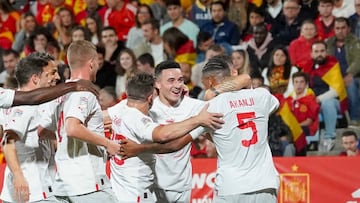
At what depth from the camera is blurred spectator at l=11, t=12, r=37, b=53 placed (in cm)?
1819

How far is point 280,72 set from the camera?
49.3ft

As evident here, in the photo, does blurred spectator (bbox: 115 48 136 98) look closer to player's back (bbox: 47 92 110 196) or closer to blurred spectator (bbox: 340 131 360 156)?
blurred spectator (bbox: 340 131 360 156)

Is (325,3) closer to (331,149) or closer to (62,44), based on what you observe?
(331,149)

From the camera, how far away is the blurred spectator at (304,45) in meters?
15.1

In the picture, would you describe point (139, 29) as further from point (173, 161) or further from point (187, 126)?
point (187, 126)

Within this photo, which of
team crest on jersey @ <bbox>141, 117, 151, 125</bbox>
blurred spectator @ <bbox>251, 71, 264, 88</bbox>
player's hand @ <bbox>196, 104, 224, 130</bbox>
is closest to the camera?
player's hand @ <bbox>196, 104, 224, 130</bbox>

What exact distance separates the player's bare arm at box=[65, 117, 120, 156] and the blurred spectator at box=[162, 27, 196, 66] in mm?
7527

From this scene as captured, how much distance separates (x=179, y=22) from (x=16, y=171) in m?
8.02

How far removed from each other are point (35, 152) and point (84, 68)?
1.03 meters

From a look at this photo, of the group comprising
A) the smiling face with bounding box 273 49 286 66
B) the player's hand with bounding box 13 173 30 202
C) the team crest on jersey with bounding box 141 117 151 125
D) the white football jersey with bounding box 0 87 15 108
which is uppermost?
the smiling face with bounding box 273 49 286 66

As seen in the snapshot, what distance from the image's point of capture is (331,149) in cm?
1402

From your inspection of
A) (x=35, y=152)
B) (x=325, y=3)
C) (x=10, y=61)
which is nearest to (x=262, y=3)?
(x=325, y=3)

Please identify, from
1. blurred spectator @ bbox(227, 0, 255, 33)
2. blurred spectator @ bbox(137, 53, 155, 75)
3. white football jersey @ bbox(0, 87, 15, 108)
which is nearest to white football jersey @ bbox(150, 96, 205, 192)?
white football jersey @ bbox(0, 87, 15, 108)

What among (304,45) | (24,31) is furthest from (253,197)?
(24,31)
